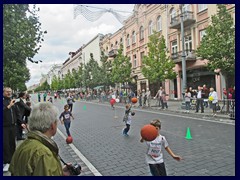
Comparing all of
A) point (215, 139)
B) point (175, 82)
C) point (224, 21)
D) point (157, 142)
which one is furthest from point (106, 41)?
point (157, 142)

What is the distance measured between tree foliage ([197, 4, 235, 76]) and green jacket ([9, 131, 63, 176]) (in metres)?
13.6

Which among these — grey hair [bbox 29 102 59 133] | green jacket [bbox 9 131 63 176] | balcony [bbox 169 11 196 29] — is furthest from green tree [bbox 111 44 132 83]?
green jacket [bbox 9 131 63 176]

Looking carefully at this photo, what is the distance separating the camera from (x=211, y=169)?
4.68 meters

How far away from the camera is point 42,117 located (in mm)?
2084

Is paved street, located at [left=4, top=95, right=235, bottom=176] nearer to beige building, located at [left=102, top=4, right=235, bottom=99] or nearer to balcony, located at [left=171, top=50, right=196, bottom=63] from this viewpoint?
beige building, located at [left=102, top=4, right=235, bottom=99]

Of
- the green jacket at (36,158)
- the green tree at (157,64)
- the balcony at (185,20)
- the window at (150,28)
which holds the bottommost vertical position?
the green jacket at (36,158)

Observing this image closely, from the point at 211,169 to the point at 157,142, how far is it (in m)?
1.77

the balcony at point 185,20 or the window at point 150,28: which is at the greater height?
the window at point 150,28

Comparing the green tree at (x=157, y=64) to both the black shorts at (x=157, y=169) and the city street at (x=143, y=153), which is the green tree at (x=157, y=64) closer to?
the city street at (x=143, y=153)

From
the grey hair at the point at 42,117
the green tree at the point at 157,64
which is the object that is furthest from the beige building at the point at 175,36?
the grey hair at the point at 42,117

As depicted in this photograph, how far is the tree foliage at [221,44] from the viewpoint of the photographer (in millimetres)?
13750

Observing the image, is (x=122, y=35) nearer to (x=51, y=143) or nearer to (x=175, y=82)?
(x=175, y=82)

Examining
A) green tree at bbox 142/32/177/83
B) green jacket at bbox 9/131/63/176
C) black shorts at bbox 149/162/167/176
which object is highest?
green tree at bbox 142/32/177/83

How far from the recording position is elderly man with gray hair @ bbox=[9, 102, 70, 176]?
1.78m
